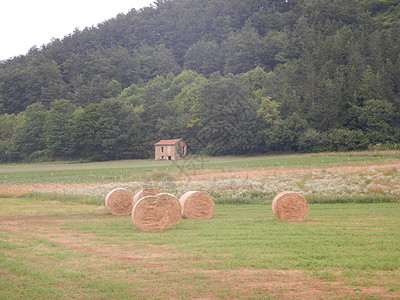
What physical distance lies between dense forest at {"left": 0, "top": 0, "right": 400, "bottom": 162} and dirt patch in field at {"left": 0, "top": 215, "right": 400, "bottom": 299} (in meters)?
63.9

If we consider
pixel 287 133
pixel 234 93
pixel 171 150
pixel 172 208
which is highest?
pixel 234 93

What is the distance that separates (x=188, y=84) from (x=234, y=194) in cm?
10755

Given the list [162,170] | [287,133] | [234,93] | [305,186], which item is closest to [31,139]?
[234,93]

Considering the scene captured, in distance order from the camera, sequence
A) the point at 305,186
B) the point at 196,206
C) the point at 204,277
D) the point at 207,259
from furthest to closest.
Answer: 1. the point at 305,186
2. the point at 196,206
3. the point at 207,259
4. the point at 204,277

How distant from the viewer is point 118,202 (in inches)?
898

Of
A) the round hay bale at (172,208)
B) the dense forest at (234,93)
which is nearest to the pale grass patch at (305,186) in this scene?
the round hay bale at (172,208)

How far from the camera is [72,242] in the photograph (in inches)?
585

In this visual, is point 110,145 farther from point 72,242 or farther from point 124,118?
point 72,242

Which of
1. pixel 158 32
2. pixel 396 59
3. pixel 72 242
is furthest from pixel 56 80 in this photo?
pixel 72 242

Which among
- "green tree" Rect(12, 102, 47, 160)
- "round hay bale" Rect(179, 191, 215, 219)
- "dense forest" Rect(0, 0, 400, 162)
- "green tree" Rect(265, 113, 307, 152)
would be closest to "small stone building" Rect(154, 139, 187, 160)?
"dense forest" Rect(0, 0, 400, 162)

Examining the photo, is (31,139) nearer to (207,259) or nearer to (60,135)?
(60,135)

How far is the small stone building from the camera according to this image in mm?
85062

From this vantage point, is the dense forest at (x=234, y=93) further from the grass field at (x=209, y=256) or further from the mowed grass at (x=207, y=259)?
the mowed grass at (x=207, y=259)

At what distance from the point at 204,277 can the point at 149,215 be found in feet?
22.3
